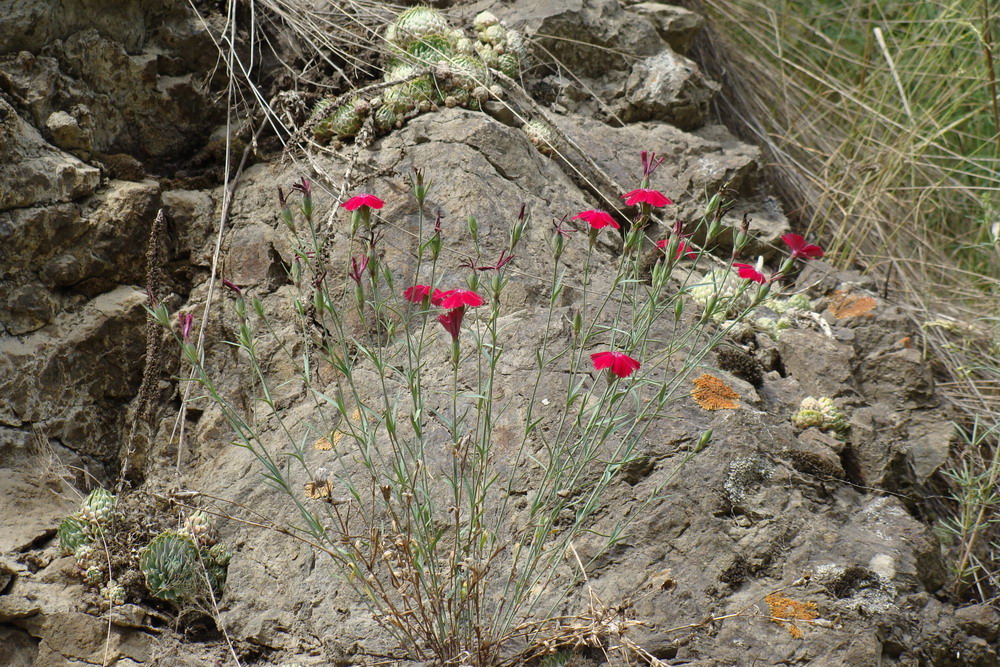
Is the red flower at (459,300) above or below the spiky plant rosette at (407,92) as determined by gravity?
below

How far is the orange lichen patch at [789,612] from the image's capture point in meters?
2.21

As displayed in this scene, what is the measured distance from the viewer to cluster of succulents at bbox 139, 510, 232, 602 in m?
2.40

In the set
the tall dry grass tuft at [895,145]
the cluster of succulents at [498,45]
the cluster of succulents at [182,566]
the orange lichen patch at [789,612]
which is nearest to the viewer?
the orange lichen patch at [789,612]

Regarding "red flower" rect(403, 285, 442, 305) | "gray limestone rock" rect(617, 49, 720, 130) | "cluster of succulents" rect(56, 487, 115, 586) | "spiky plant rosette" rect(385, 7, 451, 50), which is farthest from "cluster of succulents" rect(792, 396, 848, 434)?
"cluster of succulents" rect(56, 487, 115, 586)

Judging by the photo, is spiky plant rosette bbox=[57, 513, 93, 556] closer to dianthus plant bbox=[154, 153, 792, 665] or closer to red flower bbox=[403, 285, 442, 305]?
dianthus plant bbox=[154, 153, 792, 665]

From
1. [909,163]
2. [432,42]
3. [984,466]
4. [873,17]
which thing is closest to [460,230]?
[432,42]

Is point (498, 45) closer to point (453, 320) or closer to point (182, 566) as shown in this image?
point (453, 320)

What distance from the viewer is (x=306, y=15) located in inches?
141

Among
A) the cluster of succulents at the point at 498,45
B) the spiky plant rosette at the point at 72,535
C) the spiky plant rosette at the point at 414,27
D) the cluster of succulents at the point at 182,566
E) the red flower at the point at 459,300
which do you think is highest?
the spiky plant rosette at the point at 414,27

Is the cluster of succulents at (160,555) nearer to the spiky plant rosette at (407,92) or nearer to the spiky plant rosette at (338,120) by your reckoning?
the spiky plant rosette at (338,120)

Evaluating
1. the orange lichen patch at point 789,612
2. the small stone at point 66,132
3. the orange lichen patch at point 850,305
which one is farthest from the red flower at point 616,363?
the small stone at point 66,132

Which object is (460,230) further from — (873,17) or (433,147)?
(873,17)

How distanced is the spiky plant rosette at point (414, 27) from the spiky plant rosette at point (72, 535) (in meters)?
2.20

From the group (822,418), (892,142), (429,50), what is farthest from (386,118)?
(892,142)
